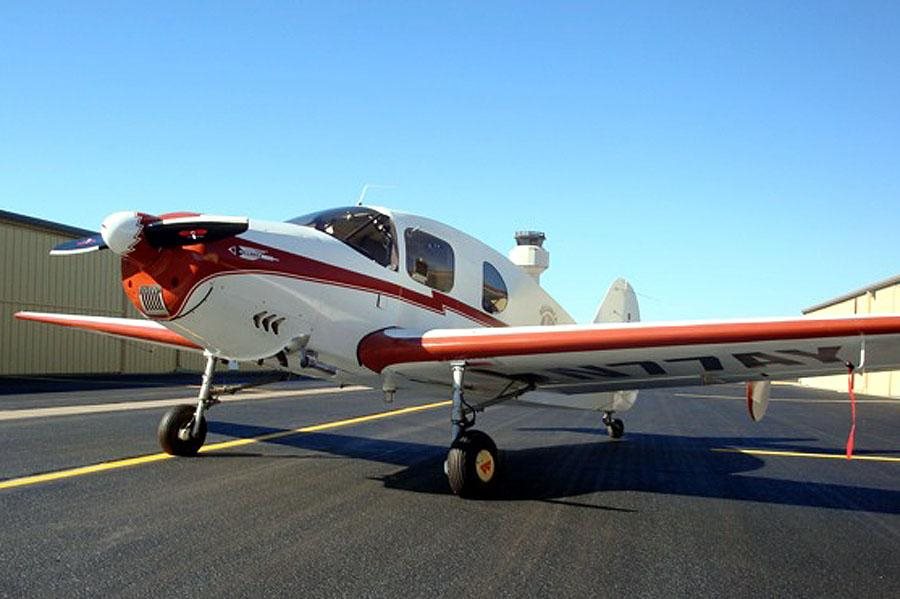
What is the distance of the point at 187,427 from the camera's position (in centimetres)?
709

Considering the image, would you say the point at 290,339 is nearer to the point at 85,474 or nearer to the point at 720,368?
the point at 85,474

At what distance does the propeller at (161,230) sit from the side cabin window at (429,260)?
204 cm

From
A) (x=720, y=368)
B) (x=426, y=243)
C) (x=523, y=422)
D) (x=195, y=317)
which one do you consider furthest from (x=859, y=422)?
(x=195, y=317)

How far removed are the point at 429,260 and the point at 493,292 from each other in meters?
1.30

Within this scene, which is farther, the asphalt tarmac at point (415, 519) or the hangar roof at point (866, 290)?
the hangar roof at point (866, 290)

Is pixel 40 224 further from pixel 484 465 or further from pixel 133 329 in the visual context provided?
pixel 484 465

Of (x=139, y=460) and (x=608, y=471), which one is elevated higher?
(x=139, y=460)

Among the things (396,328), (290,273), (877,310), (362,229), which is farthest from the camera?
(877,310)

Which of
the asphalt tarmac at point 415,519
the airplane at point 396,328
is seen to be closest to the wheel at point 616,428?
the asphalt tarmac at point 415,519

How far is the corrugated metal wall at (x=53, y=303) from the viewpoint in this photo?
25500 mm

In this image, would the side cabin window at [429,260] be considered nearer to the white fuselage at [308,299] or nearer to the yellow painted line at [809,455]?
the white fuselage at [308,299]

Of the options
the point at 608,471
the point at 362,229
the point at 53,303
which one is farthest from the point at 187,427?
the point at 53,303

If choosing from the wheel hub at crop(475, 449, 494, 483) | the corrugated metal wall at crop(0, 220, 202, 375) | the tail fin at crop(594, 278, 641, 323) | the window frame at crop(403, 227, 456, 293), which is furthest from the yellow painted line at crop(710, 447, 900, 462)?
the corrugated metal wall at crop(0, 220, 202, 375)

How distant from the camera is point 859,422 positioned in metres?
15.8
